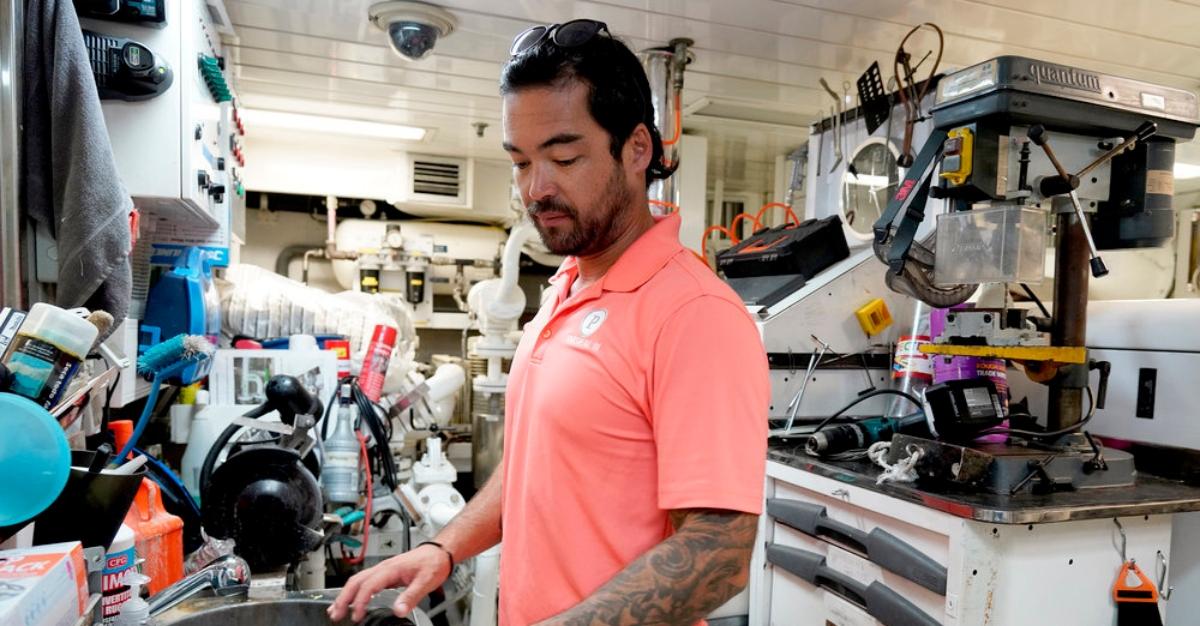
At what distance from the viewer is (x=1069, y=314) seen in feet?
5.12

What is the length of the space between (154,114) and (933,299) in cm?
200

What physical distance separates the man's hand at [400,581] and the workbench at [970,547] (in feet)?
2.97

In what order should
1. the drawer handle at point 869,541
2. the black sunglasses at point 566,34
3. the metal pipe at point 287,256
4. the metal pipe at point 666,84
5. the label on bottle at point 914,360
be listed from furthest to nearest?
1. the metal pipe at point 287,256
2. the metal pipe at point 666,84
3. the label on bottle at point 914,360
4. the drawer handle at point 869,541
5. the black sunglasses at point 566,34

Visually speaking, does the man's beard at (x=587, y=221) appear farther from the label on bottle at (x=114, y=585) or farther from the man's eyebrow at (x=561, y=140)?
the label on bottle at (x=114, y=585)

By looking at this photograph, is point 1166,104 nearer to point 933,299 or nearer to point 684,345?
point 933,299

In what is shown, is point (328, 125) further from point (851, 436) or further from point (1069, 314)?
point (1069, 314)

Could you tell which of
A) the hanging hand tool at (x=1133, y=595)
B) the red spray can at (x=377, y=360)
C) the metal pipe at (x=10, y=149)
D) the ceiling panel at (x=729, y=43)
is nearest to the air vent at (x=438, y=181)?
the ceiling panel at (x=729, y=43)

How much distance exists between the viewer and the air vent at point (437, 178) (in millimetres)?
4645

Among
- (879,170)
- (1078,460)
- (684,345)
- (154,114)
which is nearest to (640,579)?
(684,345)

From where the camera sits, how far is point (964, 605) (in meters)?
1.25

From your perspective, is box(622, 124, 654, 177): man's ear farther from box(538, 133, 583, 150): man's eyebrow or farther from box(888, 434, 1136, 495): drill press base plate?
box(888, 434, 1136, 495): drill press base plate

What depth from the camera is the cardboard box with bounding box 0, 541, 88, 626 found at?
0.72m

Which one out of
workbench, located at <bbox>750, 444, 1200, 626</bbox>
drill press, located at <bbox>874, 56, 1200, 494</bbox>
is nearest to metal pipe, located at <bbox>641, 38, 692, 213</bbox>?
drill press, located at <bbox>874, 56, 1200, 494</bbox>

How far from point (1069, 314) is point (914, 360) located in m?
0.45
